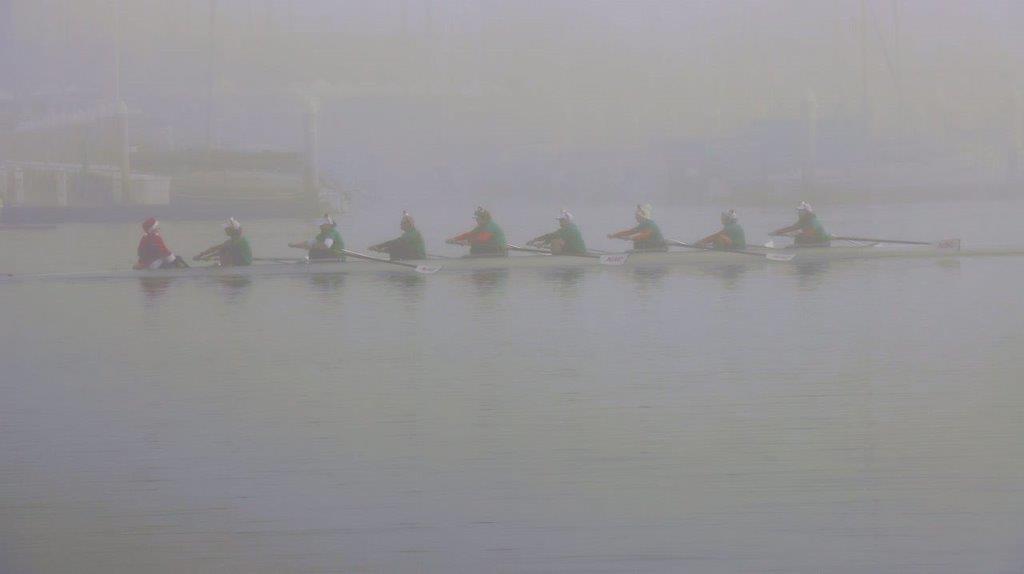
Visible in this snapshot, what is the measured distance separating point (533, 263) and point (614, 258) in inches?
33.1

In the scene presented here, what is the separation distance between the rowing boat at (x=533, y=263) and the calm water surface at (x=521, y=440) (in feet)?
7.39

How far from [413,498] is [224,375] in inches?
125

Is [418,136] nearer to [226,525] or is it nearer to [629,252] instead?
[629,252]

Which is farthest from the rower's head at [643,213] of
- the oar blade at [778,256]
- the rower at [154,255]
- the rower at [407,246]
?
the rower at [154,255]

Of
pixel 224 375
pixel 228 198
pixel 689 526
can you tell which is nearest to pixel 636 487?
pixel 689 526

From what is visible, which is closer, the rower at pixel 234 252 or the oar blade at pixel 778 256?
the rower at pixel 234 252

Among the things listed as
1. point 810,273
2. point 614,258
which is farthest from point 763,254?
point 614,258

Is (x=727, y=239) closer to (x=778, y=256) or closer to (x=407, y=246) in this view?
(x=778, y=256)

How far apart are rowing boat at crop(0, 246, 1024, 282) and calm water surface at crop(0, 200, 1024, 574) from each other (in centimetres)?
225

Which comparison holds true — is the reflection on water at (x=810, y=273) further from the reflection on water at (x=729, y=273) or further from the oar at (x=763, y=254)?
the reflection on water at (x=729, y=273)

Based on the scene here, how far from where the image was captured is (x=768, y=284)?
474 inches

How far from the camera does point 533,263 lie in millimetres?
12984

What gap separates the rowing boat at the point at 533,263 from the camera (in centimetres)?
1249

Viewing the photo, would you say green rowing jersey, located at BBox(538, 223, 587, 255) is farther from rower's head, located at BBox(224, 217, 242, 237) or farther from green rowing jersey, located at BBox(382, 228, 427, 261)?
rower's head, located at BBox(224, 217, 242, 237)
